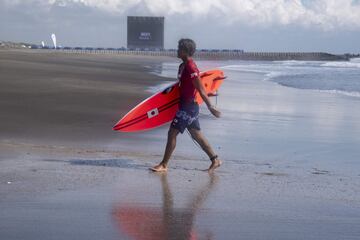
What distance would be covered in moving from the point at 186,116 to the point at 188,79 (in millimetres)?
401

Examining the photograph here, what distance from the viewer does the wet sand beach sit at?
4.70m

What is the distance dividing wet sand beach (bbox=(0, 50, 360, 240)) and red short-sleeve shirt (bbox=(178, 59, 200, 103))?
2.70 feet

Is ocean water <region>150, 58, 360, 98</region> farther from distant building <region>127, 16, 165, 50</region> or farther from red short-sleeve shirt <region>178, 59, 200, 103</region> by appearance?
distant building <region>127, 16, 165, 50</region>

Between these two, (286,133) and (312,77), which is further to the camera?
(312,77)

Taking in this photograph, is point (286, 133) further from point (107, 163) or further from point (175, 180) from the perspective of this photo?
point (175, 180)

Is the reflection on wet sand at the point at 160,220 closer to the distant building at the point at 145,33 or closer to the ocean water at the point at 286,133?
the ocean water at the point at 286,133

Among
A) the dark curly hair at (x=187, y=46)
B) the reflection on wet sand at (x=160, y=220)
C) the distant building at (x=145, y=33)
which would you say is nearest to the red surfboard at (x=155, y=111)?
the dark curly hair at (x=187, y=46)

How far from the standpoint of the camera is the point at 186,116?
6816 mm

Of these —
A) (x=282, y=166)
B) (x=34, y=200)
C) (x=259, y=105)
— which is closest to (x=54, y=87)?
(x=259, y=105)

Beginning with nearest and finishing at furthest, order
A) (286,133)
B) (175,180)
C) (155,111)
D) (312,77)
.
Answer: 1. (175,180)
2. (155,111)
3. (286,133)
4. (312,77)

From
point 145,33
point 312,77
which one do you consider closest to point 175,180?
point 312,77

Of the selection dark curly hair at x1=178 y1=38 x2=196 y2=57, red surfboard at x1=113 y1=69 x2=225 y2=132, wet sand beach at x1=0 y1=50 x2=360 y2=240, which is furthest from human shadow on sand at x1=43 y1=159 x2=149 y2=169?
dark curly hair at x1=178 y1=38 x2=196 y2=57

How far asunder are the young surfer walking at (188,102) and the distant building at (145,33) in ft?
313

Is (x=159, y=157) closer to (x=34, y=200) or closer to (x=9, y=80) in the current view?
(x=34, y=200)
